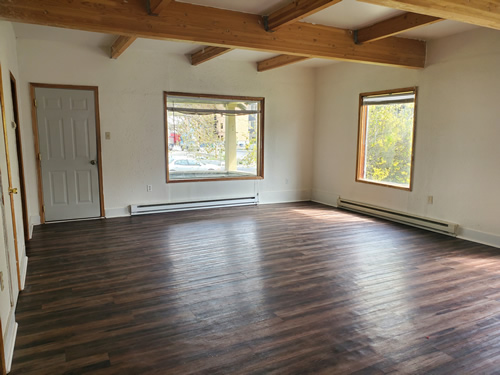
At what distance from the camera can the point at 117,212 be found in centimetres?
611

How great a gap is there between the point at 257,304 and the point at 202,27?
2.89 metres

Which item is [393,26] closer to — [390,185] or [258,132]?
[390,185]

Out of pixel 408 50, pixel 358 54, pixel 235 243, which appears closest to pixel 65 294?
pixel 235 243

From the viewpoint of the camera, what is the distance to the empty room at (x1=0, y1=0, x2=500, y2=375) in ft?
8.18

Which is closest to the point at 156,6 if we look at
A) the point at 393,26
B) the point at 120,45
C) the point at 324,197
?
the point at 120,45

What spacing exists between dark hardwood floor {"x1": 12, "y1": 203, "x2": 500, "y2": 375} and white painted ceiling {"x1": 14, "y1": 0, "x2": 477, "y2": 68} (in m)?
2.73

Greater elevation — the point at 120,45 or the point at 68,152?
the point at 120,45

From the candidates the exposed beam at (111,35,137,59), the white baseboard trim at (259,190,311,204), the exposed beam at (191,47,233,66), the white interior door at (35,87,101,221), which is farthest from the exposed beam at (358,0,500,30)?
the white baseboard trim at (259,190,311,204)

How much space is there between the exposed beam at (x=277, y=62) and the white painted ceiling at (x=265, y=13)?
15 cm

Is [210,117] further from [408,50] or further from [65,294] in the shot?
[65,294]

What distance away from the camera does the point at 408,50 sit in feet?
16.9

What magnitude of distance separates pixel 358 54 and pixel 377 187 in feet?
8.03

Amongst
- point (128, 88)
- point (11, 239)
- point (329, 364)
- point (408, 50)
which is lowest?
point (329, 364)

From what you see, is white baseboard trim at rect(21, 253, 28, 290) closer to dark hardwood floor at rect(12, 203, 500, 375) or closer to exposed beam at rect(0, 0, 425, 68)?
dark hardwood floor at rect(12, 203, 500, 375)
